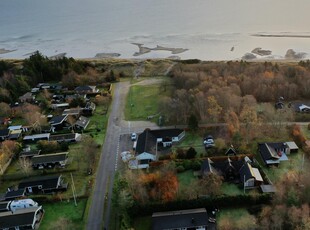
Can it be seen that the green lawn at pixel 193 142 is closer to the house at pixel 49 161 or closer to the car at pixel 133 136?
the car at pixel 133 136

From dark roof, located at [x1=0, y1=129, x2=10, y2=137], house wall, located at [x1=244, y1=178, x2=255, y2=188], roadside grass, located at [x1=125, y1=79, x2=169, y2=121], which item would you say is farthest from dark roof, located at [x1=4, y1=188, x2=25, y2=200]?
house wall, located at [x1=244, y1=178, x2=255, y2=188]

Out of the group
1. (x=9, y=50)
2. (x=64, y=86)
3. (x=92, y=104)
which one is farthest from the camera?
(x=9, y=50)

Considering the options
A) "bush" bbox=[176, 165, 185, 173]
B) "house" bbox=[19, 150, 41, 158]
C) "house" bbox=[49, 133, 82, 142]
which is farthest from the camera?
"house" bbox=[49, 133, 82, 142]

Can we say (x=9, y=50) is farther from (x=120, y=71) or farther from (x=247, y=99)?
Result: (x=247, y=99)

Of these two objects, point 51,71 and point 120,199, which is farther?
point 51,71

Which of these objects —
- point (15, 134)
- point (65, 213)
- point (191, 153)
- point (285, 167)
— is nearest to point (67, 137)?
point (15, 134)

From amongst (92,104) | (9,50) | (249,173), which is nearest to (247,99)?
(249,173)

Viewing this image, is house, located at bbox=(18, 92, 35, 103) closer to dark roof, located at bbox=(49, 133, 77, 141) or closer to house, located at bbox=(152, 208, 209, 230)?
dark roof, located at bbox=(49, 133, 77, 141)

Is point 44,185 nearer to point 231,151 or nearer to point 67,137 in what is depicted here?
point 67,137
